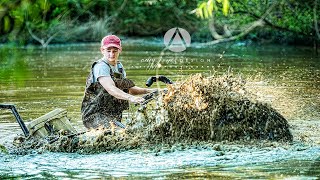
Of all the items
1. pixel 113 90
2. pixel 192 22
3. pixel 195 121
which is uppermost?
pixel 192 22

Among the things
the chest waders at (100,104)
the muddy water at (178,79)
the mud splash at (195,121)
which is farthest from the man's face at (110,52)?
the muddy water at (178,79)

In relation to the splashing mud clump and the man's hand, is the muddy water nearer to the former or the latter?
the splashing mud clump

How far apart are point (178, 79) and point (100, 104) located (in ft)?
4.40

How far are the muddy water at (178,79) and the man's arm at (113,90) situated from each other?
66 centimetres

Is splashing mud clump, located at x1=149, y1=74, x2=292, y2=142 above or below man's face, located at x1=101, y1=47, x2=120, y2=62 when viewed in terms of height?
below

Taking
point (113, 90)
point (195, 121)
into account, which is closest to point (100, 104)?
point (113, 90)

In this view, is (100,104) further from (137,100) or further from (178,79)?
(178,79)

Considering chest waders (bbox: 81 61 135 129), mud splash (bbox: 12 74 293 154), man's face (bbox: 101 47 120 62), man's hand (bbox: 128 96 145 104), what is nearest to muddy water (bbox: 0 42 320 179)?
mud splash (bbox: 12 74 293 154)

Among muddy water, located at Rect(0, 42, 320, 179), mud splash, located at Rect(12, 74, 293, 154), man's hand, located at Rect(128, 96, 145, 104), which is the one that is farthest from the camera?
mud splash, located at Rect(12, 74, 293, 154)

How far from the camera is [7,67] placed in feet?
86.8

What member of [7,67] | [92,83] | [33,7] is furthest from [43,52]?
[33,7]

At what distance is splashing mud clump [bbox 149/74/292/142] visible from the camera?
9.58 meters

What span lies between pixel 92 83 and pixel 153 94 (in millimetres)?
855

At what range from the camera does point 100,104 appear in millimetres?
9938
